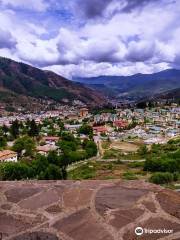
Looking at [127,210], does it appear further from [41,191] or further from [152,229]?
[41,191]

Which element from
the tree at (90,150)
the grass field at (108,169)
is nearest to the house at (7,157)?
the grass field at (108,169)

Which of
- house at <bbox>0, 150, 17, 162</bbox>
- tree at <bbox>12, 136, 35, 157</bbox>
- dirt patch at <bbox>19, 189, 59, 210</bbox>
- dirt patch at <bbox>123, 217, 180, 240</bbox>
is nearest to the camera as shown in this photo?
dirt patch at <bbox>123, 217, 180, 240</bbox>

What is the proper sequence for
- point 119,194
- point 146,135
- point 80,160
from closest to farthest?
point 119,194
point 80,160
point 146,135

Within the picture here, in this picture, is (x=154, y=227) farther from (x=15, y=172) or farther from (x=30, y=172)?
(x=30, y=172)

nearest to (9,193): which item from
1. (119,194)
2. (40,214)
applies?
(40,214)

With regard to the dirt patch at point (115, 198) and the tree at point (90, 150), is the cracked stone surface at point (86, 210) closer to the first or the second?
the dirt patch at point (115, 198)

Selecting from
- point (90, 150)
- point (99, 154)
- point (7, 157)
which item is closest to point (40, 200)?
point (7, 157)

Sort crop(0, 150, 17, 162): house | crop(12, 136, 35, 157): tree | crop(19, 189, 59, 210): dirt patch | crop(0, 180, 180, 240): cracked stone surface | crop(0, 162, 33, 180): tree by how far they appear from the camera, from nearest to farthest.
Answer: crop(0, 180, 180, 240): cracked stone surface
crop(19, 189, 59, 210): dirt patch
crop(0, 162, 33, 180): tree
crop(0, 150, 17, 162): house
crop(12, 136, 35, 157): tree

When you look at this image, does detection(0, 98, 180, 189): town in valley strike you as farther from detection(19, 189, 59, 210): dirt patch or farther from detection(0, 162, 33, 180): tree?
detection(19, 189, 59, 210): dirt patch

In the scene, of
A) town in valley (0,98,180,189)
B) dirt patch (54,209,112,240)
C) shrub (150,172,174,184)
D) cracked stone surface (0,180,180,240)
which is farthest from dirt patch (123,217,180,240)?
shrub (150,172,174,184)
